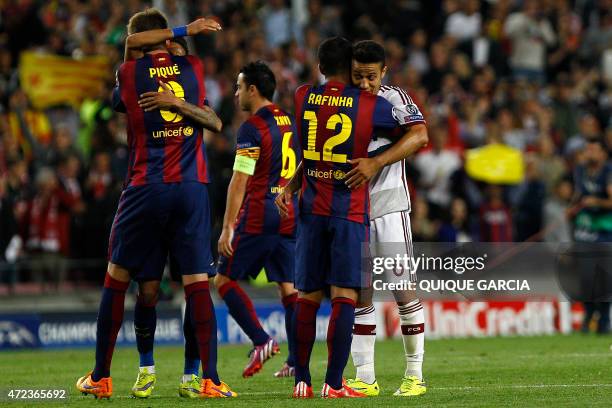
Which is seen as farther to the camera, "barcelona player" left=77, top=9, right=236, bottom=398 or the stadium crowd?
the stadium crowd

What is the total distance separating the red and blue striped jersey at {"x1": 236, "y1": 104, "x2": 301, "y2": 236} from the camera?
1176 cm

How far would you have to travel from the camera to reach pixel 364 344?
10188 millimetres

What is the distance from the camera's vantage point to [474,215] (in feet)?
67.0

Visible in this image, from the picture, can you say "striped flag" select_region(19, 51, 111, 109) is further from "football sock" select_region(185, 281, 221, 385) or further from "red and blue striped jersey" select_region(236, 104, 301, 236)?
"football sock" select_region(185, 281, 221, 385)

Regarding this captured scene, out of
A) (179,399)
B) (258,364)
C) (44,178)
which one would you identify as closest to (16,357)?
(44,178)

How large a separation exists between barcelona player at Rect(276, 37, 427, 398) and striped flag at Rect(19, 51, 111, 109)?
1131cm

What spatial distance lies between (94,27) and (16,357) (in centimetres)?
724

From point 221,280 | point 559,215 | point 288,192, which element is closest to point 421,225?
point 559,215

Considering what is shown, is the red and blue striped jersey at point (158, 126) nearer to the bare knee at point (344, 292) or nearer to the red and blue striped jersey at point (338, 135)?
the red and blue striped jersey at point (338, 135)

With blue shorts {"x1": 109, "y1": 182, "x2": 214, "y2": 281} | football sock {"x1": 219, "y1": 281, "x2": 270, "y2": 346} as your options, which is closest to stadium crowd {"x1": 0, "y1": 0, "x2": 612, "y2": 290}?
football sock {"x1": 219, "y1": 281, "x2": 270, "y2": 346}

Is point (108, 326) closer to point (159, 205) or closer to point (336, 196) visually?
point (159, 205)

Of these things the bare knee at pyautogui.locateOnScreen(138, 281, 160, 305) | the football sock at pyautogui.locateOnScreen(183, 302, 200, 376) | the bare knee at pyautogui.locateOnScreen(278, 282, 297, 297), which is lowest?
the football sock at pyautogui.locateOnScreen(183, 302, 200, 376)

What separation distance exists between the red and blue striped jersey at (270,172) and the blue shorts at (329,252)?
6.60ft

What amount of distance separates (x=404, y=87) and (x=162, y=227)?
12.7 metres
